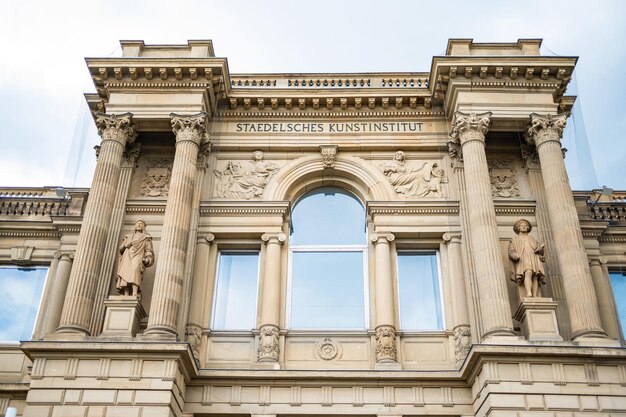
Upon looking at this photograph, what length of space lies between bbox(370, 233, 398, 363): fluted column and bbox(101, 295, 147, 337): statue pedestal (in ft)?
20.8

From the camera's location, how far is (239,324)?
1945cm

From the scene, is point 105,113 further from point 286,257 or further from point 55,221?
point 286,257

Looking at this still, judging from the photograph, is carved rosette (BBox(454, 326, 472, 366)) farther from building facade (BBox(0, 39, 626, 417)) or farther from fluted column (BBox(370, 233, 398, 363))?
fluted column (BBox(370, 233, 398, 363))

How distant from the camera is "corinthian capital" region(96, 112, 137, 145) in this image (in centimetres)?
2050

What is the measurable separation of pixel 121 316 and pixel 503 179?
467 inches

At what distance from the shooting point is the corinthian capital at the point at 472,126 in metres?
20.0

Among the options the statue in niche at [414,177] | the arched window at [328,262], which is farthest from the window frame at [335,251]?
the statue in niche at [414,177]

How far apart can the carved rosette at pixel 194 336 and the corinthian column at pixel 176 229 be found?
82 centimetres

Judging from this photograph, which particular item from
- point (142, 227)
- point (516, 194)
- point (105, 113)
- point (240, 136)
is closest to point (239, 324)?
point (142, 227)

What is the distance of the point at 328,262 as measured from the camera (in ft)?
67.9

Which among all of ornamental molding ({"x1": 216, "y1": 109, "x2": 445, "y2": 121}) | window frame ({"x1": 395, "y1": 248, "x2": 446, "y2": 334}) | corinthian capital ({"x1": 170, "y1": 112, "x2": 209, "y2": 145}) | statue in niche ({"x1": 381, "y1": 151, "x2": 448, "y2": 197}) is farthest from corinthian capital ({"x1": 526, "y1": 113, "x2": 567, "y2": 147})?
corinthian capital ({"x1": 170, "y1": 112, "x2": 209, "y2": 145})

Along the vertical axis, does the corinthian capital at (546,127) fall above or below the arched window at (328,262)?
above

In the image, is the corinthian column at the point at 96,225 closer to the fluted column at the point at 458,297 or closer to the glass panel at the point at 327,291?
the glass panel at the point at 327,291

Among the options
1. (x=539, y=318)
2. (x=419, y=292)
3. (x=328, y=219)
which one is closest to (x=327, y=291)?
(x=328, y=219)
